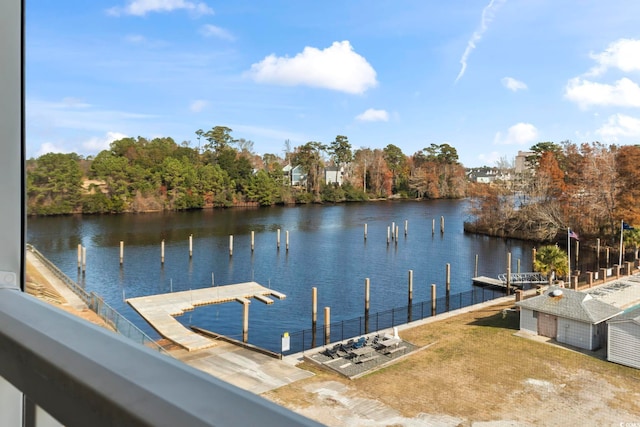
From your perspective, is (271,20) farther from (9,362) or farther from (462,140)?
(9,362)

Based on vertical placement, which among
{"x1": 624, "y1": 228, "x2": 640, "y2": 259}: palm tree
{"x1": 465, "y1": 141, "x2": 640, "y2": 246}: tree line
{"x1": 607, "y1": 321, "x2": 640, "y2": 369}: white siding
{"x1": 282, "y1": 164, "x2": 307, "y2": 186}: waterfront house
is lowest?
{"x1": 607, "y1": 321, "x2": 640, "y2": 369}: white siding

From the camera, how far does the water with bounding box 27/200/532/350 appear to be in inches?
296

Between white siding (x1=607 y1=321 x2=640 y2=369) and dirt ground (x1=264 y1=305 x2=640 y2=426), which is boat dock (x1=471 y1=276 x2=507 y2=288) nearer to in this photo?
dirt ground (x1=264 y1=305 x2=640 y2=426)

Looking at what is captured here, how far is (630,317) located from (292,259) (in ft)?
40.9

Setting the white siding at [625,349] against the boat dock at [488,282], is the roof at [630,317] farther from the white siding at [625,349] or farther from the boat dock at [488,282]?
the boat dock at [488,282]

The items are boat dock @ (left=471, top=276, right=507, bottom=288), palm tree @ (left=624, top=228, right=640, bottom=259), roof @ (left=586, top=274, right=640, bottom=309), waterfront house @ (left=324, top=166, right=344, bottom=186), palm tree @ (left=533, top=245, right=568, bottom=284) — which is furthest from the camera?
boat dock @ (left=471, top=276, right=507, bottom=288)

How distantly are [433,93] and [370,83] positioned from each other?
0.37 ft

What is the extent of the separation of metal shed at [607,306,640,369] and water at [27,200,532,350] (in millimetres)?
5073

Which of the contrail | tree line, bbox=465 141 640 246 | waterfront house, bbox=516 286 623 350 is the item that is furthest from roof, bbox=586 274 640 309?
the contrail

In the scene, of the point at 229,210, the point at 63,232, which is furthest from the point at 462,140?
the point at 229,210

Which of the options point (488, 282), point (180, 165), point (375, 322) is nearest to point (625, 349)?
point (180, 165)

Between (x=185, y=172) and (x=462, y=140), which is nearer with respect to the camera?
(x=462, y=140)

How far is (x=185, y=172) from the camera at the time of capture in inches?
162

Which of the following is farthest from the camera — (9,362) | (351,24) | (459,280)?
(459,280)
